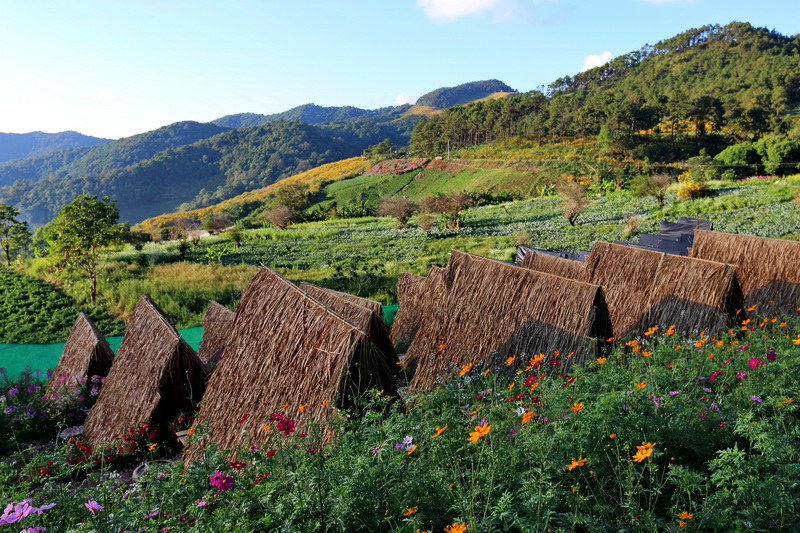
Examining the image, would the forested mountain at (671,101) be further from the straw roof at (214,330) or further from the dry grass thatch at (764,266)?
the straw roof at (214,330)

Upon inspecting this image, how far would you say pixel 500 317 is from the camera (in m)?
5.72

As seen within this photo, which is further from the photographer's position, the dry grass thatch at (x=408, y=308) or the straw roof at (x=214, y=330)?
the dry grass thatch at (x=408, y=308)

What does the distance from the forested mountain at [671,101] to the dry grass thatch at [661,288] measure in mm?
61753

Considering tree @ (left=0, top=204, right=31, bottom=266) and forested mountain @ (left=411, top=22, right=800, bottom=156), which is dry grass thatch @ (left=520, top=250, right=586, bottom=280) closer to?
tree @ (left=0, top=204, right=31, bottom=266)

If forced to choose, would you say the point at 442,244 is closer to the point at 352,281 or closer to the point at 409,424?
the point at 352,281

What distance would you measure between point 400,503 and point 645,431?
52.1 inches

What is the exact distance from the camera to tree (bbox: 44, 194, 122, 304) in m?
14.9

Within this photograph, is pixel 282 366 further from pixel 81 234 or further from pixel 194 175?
pixel 194 175

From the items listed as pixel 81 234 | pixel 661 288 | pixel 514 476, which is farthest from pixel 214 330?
pixel 81 234

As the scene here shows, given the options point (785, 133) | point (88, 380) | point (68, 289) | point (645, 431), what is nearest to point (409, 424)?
point (645, 431)

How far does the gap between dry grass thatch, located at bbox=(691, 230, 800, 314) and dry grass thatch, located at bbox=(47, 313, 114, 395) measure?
30.2 ft

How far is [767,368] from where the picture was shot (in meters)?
3.26

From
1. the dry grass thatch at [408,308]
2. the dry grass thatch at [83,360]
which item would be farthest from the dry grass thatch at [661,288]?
the dry grass thatch at [83,360]

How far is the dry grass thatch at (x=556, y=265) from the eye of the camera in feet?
23.6
